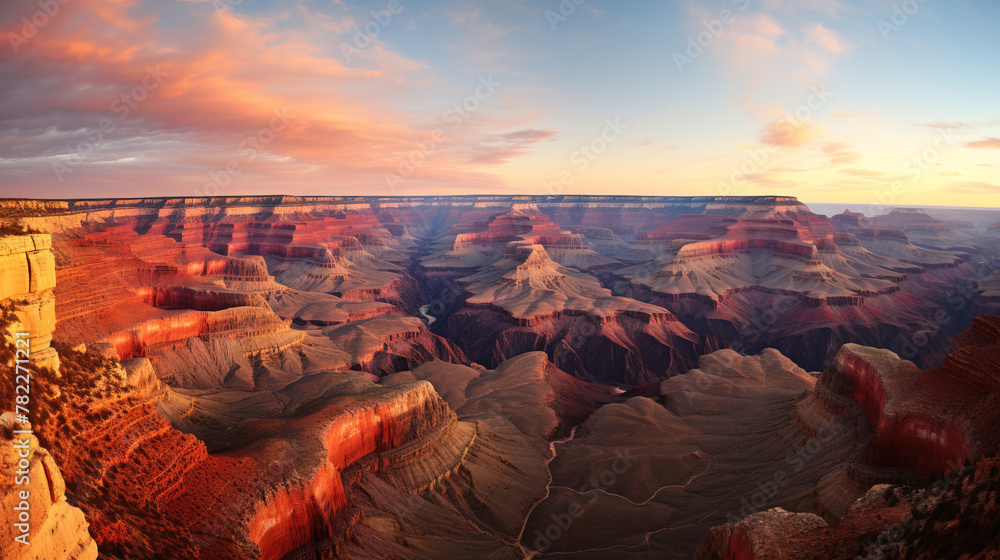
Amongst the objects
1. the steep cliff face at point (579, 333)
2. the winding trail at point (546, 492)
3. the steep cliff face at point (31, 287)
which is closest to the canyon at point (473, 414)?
the steep cliff face at point (31, 287)

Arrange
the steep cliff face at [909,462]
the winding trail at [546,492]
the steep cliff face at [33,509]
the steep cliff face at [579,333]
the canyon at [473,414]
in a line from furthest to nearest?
the steep cliff face at [579,333] → the winding trail at [546,492] → the canyon at [473,414] → the steep cliff face at [909,462] → the steep cliff face at [33,509]

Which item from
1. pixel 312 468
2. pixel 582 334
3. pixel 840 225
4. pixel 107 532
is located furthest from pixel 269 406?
pixel 840 225

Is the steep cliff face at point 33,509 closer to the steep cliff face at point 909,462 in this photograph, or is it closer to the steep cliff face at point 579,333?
the steep cliff face at point 909,462

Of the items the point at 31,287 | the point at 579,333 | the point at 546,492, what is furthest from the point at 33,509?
the point at 579,333

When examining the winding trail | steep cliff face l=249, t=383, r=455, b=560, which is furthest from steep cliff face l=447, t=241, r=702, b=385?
steep cliff face l=249, t=383, r=455, b=560

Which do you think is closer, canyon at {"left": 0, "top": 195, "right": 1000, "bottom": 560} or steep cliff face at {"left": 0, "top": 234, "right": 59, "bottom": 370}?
steep cliff face at {"left": 0, "top": 234, "right": 59, "bottom": 370}

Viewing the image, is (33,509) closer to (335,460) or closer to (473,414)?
(335,460)

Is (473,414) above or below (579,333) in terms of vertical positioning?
above

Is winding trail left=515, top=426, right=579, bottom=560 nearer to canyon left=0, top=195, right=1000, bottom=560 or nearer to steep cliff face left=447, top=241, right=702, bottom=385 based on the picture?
canyon left=0, top=195, right=1000, bottom=560
